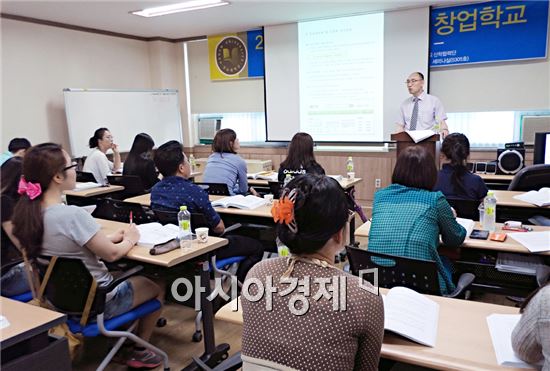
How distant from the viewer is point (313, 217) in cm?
118

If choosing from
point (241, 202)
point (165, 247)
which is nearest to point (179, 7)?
point (241, 202)

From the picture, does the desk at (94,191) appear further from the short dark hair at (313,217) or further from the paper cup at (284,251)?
the short dark hair at (313,217)

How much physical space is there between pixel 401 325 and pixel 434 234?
78 cm

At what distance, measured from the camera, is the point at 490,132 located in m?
5.36

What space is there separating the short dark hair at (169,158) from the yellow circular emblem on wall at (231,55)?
13.5 ft

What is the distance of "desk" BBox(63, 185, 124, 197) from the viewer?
4383mm

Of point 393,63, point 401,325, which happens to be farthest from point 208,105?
point 401,325

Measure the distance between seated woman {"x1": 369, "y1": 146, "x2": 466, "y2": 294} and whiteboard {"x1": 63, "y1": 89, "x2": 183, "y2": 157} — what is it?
4.92 m

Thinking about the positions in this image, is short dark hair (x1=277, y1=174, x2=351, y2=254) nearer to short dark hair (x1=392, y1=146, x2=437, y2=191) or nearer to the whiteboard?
short dark hair (x1=392, y1=146, x2=437, y2=191)

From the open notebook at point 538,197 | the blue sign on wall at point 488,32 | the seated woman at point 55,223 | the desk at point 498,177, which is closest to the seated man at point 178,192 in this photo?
the seated woman at point 55,223

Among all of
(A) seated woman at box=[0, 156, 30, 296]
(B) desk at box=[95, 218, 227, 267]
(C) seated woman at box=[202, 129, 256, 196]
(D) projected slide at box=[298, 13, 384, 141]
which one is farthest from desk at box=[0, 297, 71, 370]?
(D) projected slide at box=[298, 13, 384, 141]

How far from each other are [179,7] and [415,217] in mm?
4364

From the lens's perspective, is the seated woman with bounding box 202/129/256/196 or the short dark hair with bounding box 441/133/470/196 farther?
the seated woman with bounding box 202/129/256/196

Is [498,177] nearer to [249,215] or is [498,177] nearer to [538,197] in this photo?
[538,197]
